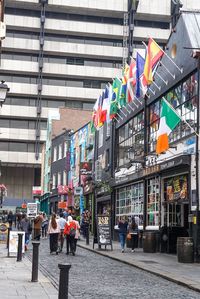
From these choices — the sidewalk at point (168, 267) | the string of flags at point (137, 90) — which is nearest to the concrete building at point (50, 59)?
the string of flags at point (137, 90)

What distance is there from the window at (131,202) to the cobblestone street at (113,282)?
941cm

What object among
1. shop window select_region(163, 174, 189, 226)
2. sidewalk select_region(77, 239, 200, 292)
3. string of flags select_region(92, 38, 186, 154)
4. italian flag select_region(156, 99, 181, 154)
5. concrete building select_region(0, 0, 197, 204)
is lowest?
sidewalk select_region(77, 239, 200, 292)

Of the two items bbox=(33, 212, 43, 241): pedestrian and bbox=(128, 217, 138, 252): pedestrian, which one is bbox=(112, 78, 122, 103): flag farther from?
bbox=(33, 212, 43, 241): pedestrian

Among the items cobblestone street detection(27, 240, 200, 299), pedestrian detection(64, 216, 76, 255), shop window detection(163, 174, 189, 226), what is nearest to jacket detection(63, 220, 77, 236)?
pedestrian detection(64, 216, 76, 255)

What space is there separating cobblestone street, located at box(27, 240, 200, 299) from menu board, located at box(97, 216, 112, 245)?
5660mm

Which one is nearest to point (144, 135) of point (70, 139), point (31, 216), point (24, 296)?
point (31, 216)

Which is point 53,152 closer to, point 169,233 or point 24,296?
point 169,233

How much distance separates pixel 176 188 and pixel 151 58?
5.86 meters

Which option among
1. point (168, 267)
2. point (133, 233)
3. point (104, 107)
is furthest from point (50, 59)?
point (168, 267)

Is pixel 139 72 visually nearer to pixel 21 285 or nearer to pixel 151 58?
pixel 151 58

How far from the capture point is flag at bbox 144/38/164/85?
2336cm

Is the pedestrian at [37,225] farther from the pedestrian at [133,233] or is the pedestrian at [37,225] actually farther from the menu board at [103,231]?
the pedestrian at [133,233]

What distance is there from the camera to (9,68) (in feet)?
248

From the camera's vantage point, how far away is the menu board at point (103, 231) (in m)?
25.5
